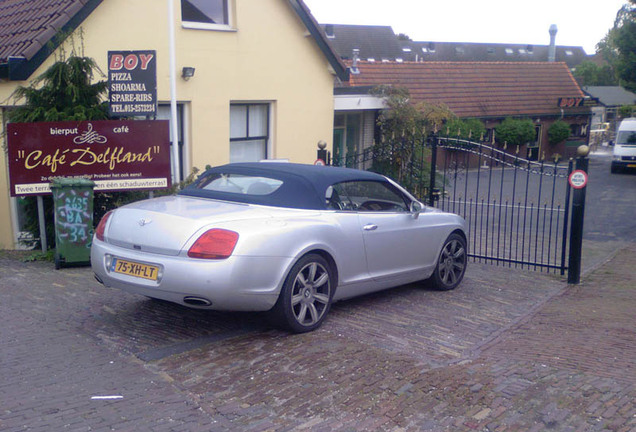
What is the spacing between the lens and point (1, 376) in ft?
15.9

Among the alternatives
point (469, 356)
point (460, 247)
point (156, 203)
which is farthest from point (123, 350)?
point (460, 247)

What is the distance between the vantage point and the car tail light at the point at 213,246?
5.36m

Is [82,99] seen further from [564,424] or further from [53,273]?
[564,424]

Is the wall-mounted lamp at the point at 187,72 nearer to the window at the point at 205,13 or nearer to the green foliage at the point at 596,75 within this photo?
the window at the point at 205,13

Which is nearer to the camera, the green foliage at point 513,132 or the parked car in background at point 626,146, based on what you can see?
the parked car in background at point 626,146

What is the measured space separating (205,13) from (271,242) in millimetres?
8665

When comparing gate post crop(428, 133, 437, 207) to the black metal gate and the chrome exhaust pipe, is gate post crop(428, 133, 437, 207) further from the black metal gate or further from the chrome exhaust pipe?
the chrome exhaust pipe

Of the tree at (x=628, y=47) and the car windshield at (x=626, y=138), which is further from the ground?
the tree at (x=628, y=47)

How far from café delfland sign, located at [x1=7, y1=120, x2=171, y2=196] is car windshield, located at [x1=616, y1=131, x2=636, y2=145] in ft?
85.7

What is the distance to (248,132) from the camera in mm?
14023

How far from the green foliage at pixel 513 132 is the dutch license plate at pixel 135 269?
1157 inches

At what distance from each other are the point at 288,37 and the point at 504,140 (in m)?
21.4

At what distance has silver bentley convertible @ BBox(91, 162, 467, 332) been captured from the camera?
541 centimetres

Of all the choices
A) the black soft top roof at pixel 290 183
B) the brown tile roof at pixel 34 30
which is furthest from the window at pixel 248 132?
the black soft top roof at pixel 290 183
